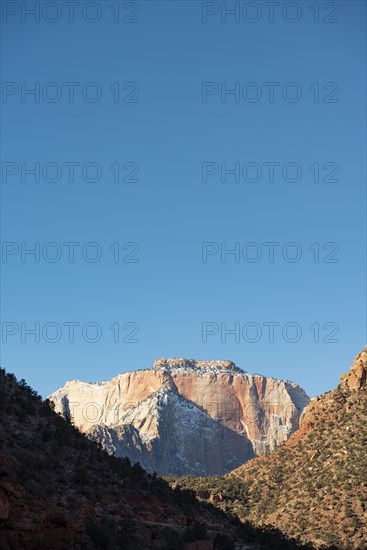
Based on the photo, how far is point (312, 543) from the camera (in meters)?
59.8

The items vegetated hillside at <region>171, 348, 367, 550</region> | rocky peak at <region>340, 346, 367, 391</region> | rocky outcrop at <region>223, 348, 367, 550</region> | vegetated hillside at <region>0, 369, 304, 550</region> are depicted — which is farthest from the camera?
rocky peak at <region>340, 346, 367, 391</region>

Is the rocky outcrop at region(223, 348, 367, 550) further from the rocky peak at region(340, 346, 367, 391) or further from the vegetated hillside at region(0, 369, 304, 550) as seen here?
the vegetated hillside at region(0, 369, 304, 550)

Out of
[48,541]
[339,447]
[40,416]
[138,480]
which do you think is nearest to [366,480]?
[339,447]

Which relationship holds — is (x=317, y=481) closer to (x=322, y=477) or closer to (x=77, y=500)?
(x=322, y=477)

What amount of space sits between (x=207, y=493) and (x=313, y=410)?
17.4 meters

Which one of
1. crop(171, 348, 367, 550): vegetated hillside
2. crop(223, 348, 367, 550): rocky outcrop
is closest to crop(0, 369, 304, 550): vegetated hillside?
crop(223, 348, 367, 550): rocky outcrop

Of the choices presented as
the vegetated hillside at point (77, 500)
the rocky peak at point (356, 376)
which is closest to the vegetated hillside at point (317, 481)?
the rocky peak at point (356, 376)

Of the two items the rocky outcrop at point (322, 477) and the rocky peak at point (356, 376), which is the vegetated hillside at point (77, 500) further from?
the rocky peak at point (356, 376)

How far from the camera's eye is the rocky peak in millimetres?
86812

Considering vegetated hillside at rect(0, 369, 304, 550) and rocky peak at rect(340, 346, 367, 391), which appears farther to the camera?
rocky peak at rect(340, 346, 367, 391)

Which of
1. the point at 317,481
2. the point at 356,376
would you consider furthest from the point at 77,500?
the point at 356,376

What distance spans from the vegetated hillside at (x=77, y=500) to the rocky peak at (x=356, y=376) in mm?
35877

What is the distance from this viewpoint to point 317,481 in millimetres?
72812

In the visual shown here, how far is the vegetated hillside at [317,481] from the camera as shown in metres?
63.8
